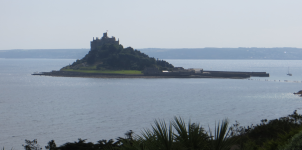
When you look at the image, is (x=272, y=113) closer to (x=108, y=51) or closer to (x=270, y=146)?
(x=270, y=146)

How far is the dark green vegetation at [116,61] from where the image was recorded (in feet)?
415

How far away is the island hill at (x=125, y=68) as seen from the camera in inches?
4688

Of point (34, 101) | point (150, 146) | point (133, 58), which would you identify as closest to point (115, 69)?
point (133, 58)

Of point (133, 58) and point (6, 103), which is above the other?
point (133, 58)

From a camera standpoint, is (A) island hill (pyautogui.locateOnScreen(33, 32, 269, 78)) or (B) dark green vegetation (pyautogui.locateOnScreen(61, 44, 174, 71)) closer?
(A) island hill (pyautogui.locateOnScreen(33, 32, 269, 78))

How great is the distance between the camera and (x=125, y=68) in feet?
422

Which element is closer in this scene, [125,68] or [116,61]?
[116,61]

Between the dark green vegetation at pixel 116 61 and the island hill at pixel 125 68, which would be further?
the dark green vegetation at pixel 116 61

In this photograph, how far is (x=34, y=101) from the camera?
59.0 m

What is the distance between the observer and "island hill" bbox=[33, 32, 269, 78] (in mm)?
119062

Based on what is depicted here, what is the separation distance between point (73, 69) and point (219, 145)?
12431 centimetres

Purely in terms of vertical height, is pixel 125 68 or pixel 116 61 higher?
pixel 116 61

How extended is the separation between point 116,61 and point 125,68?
4.27 meters

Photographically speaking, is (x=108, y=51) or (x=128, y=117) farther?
(x=108, y=51)
